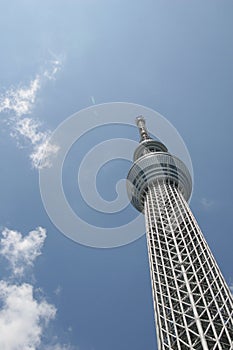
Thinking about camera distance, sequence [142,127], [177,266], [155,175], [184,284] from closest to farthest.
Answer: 1. [184,284]
2. [177,266]
3. [155,175]
4. [142,127]

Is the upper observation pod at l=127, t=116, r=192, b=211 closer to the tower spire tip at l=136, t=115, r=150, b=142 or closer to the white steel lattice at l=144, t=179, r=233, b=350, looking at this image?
the white steel lattice at l=144, t=179, r=233, b=350

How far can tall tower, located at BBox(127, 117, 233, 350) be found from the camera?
2878 centimetres

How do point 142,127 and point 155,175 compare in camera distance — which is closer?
point 155,175

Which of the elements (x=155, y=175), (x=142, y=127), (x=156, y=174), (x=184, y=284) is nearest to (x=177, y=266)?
(x=184, y=284)

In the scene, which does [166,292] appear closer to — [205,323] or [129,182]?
[205,323]

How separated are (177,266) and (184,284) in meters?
3.06

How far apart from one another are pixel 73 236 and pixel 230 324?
19.9 metres

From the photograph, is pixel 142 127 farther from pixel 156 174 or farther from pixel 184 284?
pixel 184 284

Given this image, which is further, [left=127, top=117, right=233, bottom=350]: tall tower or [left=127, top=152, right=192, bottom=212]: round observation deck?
[left=127, top=152, right=192, bottom=212]: round observation deck

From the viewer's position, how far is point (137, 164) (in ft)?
185

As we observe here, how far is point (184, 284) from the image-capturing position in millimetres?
34188

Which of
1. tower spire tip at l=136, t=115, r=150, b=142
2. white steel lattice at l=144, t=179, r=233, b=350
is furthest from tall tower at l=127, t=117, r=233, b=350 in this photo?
tower spire tip at l=136, t=115, r=150, b=142

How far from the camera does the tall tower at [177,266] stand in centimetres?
2878

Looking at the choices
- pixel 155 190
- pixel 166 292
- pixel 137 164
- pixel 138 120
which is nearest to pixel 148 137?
pixel 138 120
